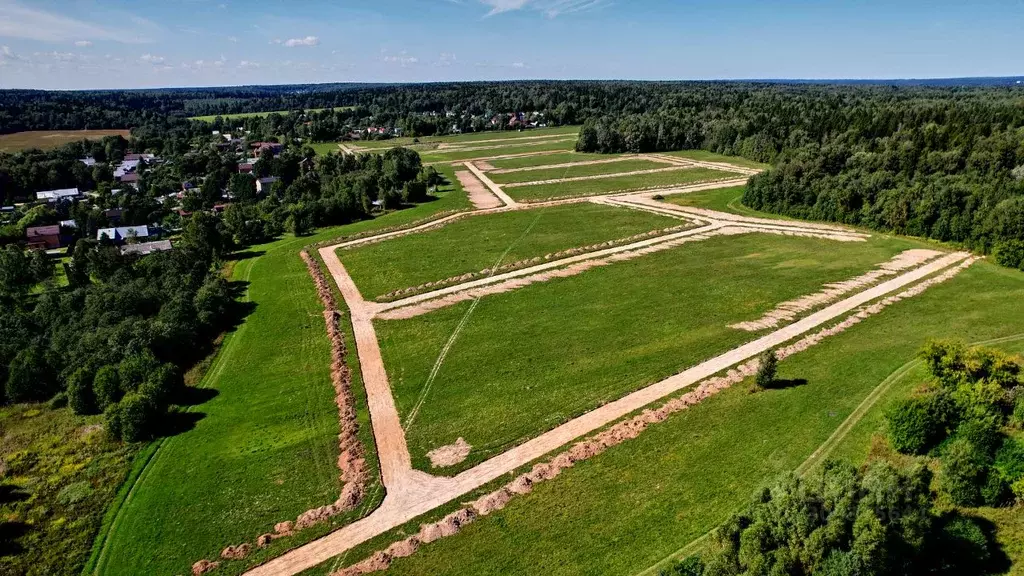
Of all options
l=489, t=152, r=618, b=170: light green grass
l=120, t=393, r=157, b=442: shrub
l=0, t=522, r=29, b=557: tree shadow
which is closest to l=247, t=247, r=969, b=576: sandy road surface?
l=0, t=522, r=29, b=557: tree shadow

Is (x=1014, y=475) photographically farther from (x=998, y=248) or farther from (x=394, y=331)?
(x=998, y=248)

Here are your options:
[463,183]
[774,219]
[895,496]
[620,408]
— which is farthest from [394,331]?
[463,183]

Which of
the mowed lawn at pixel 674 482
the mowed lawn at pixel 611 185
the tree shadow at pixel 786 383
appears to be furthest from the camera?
the mowed lawn at pixel 611 185

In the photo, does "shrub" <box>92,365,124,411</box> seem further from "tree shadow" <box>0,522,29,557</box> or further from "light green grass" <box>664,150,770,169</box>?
"light green grass" <box>664,150,770,169</box>

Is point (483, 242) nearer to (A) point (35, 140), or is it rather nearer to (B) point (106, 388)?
(B) point (106, 388)

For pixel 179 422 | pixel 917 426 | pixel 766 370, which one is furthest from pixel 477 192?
pixel 917 426

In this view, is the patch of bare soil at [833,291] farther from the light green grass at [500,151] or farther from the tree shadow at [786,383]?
the light green grass at [500,151]

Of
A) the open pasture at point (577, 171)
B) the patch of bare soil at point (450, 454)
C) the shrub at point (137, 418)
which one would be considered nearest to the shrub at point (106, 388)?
the shrub at point (137, 418)
